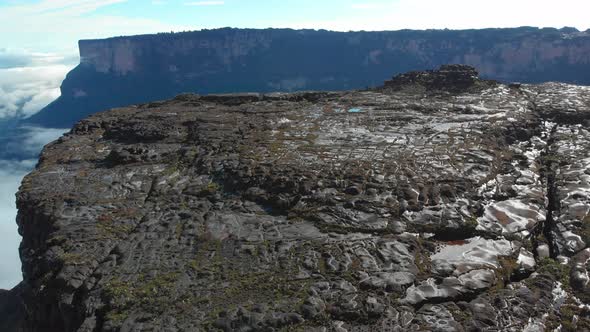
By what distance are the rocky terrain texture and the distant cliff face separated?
2912 inches

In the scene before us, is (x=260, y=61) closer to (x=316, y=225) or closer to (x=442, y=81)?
(x=442, y=81)

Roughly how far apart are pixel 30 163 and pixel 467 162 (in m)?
84.3

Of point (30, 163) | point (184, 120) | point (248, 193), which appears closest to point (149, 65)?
point (30, 163)

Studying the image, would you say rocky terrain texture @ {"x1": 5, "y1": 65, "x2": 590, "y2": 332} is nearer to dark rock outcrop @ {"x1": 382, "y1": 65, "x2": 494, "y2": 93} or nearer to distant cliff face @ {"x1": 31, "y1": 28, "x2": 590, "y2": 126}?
dark rock outcrop @ {"x1": 382, "y1": 65, "x2": 494, "y2": 93}

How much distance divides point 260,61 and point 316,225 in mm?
94525

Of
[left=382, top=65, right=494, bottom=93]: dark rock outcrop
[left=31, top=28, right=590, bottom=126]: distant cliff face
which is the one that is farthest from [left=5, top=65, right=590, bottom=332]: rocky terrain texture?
[left=31, top=28, right=590, bottom=126]: distant cliff face

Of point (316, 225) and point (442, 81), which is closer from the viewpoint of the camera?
point (316, 225)

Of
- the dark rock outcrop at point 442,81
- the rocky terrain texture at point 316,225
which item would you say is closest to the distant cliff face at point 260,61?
the dark rock outcrop at point 442,81

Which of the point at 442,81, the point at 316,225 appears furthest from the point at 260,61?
the point at 316,225

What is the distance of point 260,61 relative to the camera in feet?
331

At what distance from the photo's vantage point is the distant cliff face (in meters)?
85.1

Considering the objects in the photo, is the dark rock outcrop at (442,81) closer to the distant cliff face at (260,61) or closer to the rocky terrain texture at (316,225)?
the rocky terrain texture at (316,225)

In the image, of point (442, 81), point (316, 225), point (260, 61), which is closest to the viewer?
point (316, 225)

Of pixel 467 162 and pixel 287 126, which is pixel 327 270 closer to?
pixel 467 162
